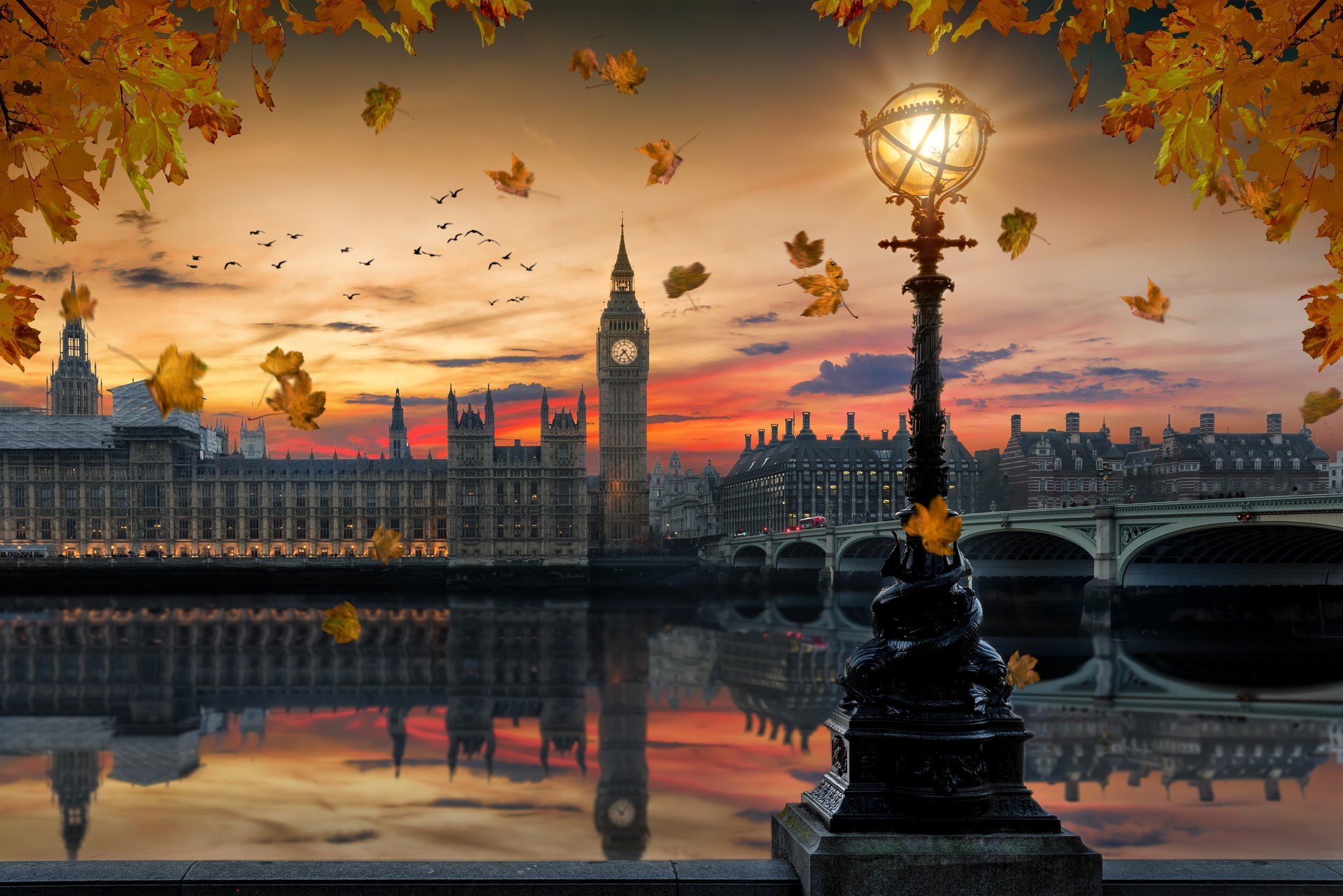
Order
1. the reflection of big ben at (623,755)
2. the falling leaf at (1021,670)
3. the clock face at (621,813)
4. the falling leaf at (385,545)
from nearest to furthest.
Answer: the falling leaf at (385,545) < the falling leaf at (1021,670) < the reflection of big ben at (623,755) < the clock face at (621,813)

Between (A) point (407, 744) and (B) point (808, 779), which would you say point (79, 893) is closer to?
(B) point (808, 779)

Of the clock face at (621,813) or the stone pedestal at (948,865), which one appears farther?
the clock face at (621,813)

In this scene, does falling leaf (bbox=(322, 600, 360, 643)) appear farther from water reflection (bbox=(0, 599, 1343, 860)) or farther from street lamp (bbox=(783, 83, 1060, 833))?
water reflection (bbox=(0, 599, 1343, 860))

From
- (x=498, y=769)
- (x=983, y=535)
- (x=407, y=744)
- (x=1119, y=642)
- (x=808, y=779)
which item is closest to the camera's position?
(x=808, y=779)

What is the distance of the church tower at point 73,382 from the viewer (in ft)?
408

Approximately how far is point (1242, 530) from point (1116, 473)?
57534 mm

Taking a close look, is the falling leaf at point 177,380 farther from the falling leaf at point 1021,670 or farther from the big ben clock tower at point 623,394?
the big ben clock tower at point 623,394

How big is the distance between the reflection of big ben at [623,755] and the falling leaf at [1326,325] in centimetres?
1142

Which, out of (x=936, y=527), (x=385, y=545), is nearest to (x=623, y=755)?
(x=385, y=545)

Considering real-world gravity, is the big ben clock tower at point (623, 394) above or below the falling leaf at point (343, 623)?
above

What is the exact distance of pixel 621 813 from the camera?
15.2 meters

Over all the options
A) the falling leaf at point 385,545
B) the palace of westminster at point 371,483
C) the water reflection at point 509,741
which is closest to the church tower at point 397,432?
the palace of westminster at point 371,483

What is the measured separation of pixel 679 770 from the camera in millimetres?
17641

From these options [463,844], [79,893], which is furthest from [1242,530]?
[79,893]
